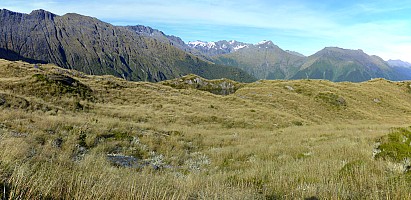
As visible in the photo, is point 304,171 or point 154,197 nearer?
point 154,197

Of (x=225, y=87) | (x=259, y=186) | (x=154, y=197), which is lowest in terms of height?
(x=225, y=87)

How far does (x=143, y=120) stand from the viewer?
24812 mm

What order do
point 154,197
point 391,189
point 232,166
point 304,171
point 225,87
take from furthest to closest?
point 225,87 → point 232,166 → point 304,171 → point 391,189 → point 154,197

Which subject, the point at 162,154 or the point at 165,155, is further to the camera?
the point at 162,154

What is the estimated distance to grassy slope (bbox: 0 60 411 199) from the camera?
4723 mm

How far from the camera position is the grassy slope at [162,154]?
4.72 meters

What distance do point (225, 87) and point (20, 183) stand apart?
89.0 meters

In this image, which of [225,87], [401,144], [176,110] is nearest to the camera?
[401,144]

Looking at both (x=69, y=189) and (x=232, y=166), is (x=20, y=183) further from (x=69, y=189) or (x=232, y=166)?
(x=232, y=166)

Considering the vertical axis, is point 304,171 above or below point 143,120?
above

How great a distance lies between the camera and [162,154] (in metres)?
12.2

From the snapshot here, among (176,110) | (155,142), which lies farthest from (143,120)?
(155,142)

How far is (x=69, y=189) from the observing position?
4.00 m

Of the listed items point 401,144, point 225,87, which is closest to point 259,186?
point 401,144
